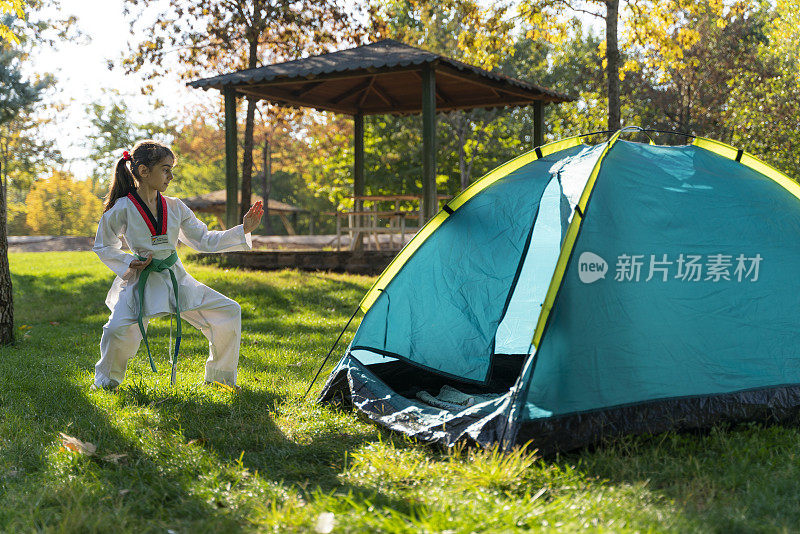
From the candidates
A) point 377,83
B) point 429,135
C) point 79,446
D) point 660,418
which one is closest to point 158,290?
point 79,446

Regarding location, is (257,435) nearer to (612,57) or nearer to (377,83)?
(612,57)

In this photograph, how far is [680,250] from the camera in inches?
139

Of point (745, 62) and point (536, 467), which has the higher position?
point (745, 62)

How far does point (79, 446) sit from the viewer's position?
10.8 feet

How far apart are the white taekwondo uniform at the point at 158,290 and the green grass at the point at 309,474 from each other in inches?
9.1

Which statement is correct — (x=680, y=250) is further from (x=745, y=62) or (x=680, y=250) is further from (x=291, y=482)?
(x=745, y=62)

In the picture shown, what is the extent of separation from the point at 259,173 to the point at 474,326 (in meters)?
39.7

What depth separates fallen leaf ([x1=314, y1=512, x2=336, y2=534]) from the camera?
2.44 metres

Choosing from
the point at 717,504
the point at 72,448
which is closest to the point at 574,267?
the point at 717,504

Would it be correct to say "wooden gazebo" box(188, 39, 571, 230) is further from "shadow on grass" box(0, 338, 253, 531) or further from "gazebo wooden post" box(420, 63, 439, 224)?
"shadow on grass" box(0, 338, 253, 531)

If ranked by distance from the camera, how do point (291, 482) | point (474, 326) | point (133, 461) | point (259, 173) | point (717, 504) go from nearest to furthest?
1. point (717, 504)
2. point (291, 482)
3. point (133, 461)
4. point (474, 326)
5. point (259, 173)

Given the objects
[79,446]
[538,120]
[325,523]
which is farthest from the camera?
[538,120]

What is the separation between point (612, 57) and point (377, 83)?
380cm

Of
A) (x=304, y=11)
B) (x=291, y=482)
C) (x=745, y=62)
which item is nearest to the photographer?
(x=291, y=482)
